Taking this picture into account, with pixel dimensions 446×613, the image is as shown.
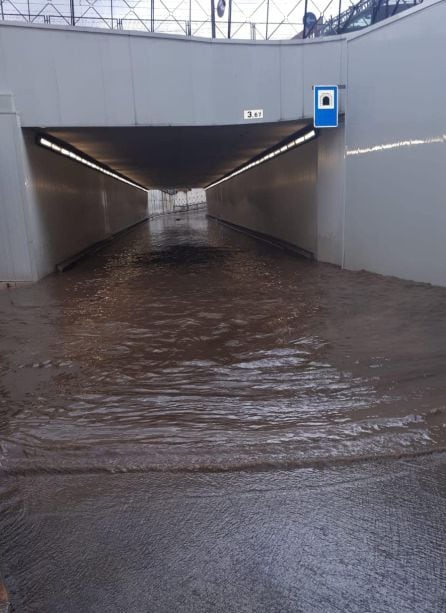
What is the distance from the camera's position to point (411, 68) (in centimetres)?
909

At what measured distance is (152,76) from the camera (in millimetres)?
10750

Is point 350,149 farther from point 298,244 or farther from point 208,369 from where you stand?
point 208,369

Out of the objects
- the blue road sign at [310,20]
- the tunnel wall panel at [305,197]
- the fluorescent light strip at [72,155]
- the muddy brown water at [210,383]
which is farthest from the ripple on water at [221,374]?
the blue road sign at [310,20]

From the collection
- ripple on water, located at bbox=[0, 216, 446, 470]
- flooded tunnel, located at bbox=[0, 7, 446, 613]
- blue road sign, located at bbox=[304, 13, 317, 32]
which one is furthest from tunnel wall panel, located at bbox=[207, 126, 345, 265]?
blue road sign, located at bbox=[304, 13, 317, 32]

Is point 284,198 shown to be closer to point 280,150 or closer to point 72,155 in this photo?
point 280,150

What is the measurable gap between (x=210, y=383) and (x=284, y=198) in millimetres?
12948

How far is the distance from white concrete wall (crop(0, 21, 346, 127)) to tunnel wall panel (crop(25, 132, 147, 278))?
1306 mm

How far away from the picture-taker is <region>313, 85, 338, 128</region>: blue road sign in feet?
35.4

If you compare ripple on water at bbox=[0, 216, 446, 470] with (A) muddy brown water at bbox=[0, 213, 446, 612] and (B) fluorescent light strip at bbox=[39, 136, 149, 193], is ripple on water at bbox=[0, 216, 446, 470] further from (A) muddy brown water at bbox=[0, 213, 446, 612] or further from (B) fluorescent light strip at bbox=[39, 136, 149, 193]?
(B) fluorescent light strip at bbox=[39, 136, 149, 193]

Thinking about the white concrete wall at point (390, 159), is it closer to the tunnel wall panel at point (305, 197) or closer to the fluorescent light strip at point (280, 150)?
the tunnel wall panel at point (305, 197)

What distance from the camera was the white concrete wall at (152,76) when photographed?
10.2m

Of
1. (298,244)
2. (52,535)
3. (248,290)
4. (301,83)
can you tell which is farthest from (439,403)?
(298,244)

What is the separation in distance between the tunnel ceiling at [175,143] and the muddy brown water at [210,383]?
4399mm

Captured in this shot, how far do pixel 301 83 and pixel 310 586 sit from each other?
429 inches
